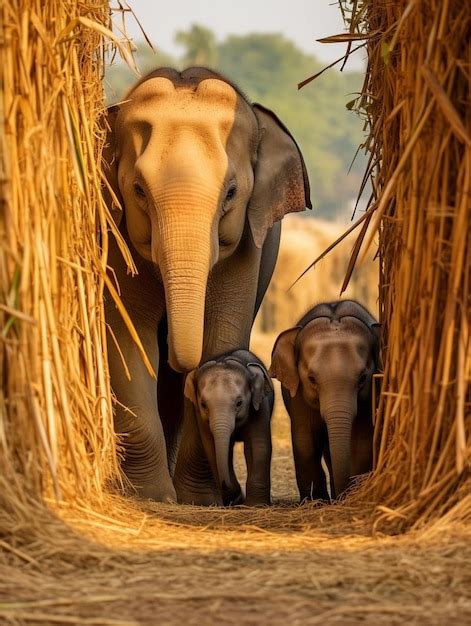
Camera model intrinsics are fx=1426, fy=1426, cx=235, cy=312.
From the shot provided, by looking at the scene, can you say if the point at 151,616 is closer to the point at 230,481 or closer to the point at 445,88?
the point at 445,88

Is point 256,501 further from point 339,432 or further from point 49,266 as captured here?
point 49,266

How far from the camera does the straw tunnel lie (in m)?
4.83

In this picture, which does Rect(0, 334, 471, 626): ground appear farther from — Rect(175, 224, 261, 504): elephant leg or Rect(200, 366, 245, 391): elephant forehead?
Rect(175, 224, 261, 504): elephant leg

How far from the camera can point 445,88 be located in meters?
5.83

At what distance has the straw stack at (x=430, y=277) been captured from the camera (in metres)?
5.68

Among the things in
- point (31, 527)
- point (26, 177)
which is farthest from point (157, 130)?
point (31, 527)

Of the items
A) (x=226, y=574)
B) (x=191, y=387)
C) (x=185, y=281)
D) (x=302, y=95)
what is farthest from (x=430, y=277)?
(x=302, y=95)

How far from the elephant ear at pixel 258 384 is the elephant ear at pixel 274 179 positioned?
726 mm

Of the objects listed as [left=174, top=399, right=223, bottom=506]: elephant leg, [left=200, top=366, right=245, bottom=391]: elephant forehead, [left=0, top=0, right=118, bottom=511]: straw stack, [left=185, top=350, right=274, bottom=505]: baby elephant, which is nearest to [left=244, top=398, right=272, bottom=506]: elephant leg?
[left=185, top=350, right=274, bottom=505]: baby elephant

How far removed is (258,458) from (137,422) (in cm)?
72

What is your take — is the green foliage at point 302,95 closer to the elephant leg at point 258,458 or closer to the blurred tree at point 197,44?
the blurred tree at point 197,44

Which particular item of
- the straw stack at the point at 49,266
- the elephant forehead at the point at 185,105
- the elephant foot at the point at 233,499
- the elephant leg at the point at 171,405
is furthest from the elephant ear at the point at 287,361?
the elephant leg at the point at 171,405

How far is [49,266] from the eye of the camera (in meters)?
5.97

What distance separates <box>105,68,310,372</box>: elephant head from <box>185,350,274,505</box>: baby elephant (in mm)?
609
